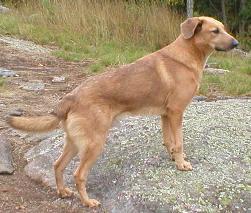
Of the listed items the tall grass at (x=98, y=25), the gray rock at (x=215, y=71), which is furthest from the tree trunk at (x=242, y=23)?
the gray rock at (x=215, y=71)

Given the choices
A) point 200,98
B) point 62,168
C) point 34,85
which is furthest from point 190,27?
point 34,85

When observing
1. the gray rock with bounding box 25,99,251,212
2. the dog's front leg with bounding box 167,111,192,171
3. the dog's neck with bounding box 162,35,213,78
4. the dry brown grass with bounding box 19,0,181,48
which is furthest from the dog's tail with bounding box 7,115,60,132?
the dry brown grass with bounding box 19,0,181,48

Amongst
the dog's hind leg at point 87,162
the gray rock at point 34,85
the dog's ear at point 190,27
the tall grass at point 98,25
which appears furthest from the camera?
the tall grass at point 98,25

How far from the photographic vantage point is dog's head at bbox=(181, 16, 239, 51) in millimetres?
5066

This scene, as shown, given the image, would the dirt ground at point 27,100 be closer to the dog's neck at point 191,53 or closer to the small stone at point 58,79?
the small stone at point 58,79

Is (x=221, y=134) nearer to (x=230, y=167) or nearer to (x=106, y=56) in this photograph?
(x=230, y=167)

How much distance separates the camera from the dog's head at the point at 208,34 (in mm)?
5066

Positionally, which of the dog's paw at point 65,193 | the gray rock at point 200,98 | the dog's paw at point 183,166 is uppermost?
the dog's paw at point 183,166

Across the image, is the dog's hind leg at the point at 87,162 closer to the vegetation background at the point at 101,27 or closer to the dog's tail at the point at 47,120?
the dog's tail at the point at 47,120

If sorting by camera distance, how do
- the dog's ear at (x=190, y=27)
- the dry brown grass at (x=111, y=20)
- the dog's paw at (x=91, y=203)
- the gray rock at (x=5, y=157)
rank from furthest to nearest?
the dry brown grass at (x=111, y=20) → the gray rock at (x=5, y=157) → the dog's ear at (x=190, y=27) → the dog's paw at (x=91, y=203)

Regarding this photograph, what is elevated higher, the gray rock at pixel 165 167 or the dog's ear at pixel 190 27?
the dog's ear at pixel 190 27

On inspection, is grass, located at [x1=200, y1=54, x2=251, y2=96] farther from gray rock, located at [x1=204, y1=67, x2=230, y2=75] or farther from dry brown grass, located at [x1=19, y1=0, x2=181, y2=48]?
dry brown grass, located at [x1=19, y1=0, x2=181, y2=48]

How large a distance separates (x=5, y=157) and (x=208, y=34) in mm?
2408

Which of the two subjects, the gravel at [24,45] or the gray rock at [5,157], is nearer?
the gray rock at [5,157]
